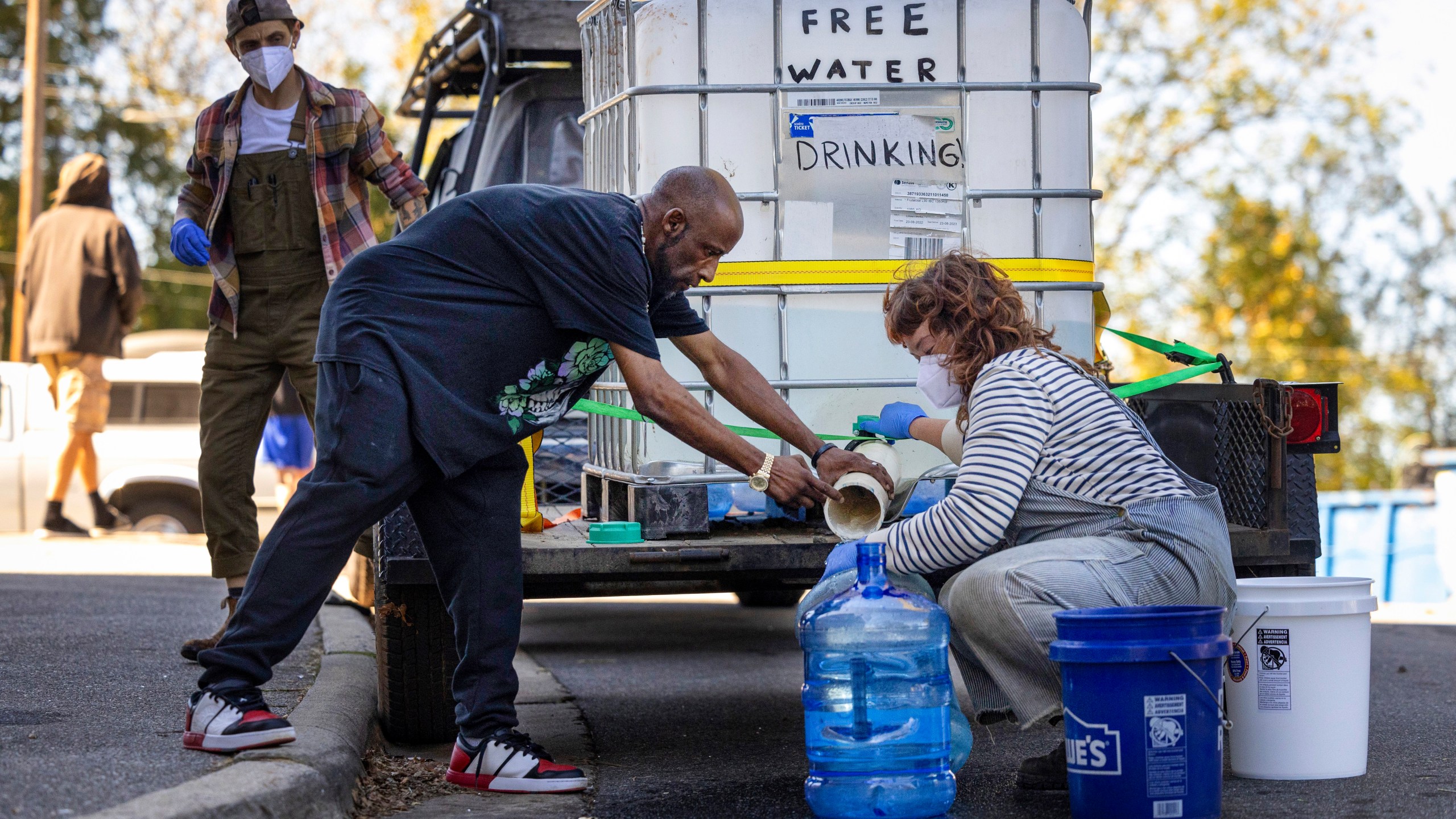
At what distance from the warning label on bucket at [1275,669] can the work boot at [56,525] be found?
31.2 ft

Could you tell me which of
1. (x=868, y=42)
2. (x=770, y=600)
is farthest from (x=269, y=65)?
(x=770, y=600)

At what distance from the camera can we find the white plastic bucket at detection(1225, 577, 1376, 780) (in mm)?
3660

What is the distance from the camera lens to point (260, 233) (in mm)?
4785

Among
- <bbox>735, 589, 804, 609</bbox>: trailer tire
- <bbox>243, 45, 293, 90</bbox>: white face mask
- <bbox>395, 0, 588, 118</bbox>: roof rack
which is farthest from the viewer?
<bbox>735, 589, 804, 609</bbox>: trailer tire

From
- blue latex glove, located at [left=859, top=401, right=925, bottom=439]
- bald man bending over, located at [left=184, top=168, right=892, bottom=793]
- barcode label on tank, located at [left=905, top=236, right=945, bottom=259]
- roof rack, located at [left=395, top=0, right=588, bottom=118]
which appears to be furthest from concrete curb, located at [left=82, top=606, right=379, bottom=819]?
roof rack, located at [left=395, top=0, right=588, bottom=118]

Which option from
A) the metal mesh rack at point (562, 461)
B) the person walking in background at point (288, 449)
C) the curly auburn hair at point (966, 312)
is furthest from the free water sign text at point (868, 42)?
the person walking in background at point (288, 449)

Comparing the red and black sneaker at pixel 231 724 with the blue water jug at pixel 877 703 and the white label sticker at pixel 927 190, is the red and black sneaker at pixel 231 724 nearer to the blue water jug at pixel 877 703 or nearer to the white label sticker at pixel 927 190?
the blue water jug at pixel 877 703

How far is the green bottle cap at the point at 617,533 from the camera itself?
4027mm

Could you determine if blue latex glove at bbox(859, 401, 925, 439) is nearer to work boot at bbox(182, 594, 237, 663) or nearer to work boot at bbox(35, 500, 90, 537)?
work boot at bbox(182, 594, 237, 663)

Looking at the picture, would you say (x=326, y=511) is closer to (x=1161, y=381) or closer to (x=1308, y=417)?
(x=1161, y=381)

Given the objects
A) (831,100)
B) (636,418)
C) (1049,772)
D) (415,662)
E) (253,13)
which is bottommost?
(1049,772)

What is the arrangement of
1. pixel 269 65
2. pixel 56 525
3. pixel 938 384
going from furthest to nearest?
pixel 56 525 → pixel 269 65 → pixel 938 384

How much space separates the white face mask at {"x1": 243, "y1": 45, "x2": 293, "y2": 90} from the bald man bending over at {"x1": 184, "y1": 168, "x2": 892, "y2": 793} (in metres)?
1.43

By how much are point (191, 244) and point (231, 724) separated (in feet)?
6.13
